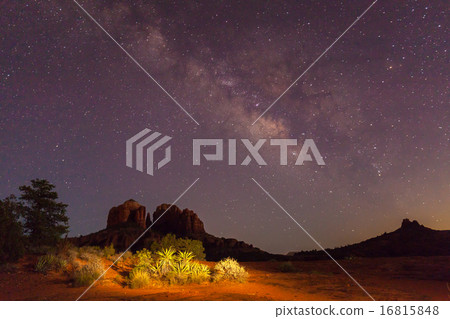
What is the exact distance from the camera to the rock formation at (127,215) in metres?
64.0

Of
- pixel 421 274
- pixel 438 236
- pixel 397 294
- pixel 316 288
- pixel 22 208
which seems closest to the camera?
pixel 397 294

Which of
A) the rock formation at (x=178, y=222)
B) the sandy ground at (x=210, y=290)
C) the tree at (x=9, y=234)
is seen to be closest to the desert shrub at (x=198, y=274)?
the sandy ground at (x=210, y=290)

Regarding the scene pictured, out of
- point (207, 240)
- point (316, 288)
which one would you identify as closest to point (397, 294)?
point (316, 288)

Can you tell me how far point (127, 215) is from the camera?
65.6 m

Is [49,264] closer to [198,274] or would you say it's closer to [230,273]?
[198,274]

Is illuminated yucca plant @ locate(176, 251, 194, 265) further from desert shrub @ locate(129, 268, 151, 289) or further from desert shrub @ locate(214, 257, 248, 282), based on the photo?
desert shrub @ locate(129, 268, 151, 289)

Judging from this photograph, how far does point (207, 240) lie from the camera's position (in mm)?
56031

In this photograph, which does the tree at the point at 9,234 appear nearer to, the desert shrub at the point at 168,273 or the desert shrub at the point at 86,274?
the desert shrub at the point at 86,274

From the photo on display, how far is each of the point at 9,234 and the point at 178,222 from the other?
168 feet

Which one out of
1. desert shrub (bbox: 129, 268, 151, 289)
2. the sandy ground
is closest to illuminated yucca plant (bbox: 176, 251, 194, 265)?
the sandy ground

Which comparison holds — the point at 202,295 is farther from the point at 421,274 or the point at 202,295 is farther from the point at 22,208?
the point at 22,208

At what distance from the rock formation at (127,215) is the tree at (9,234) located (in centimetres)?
4916
